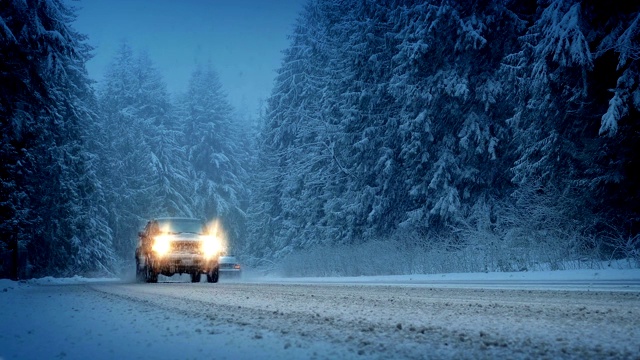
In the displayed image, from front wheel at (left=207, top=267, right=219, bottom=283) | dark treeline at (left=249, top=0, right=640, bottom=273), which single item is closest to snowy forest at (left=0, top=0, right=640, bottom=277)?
dark treeline at (left=249, top=0, right=640, bottom=273)

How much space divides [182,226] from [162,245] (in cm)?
212

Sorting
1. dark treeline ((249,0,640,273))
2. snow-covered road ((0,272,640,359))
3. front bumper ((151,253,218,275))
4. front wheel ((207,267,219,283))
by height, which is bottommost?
snow-covered road ((0,272,640,359))

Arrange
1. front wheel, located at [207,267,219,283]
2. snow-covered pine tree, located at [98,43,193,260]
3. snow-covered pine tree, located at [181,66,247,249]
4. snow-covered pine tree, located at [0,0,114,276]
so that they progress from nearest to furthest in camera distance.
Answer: front wheel, located at [207,267,219,283] → snow-covered pine tree, located at [0,0,114,276] → snow-covered pine tree, located at [98,43,193,260] → snow-covered pine tree, located at [181,66,247,249]

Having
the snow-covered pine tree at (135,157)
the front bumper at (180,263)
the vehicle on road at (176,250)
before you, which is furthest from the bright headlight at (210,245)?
the snow-covered pine tree at (135,157)

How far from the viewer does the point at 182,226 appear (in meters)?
21.8

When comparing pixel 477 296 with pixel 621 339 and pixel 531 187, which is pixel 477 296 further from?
pixel 531 187

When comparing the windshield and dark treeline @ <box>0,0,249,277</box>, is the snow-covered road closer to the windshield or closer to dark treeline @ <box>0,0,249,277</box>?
the windshield

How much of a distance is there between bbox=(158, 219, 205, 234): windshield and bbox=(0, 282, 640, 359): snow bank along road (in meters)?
11.6

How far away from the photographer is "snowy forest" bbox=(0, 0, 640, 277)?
18.4m

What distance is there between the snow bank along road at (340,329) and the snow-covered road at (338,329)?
0.04 ft

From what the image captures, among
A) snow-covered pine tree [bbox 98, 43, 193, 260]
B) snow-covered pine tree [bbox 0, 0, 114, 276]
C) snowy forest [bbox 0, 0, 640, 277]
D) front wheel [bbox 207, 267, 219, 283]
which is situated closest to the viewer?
snowy forest [bbox 0, 0, 640, 277]

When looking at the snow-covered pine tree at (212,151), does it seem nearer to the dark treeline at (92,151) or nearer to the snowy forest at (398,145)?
the dark treeline at (92,151)

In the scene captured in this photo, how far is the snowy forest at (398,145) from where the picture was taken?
18.4 meters

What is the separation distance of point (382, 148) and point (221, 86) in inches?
1433
